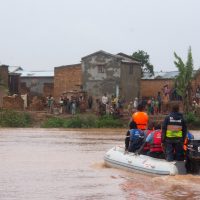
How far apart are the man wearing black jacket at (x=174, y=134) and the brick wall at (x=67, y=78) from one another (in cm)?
4395

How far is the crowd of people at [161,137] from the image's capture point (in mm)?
16094

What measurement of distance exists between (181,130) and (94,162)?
17.5 feet

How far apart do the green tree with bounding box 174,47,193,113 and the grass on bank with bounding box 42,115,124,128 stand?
5887mm

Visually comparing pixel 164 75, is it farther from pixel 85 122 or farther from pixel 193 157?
pixel 193 157

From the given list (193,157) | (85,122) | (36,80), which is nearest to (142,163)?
(193,157)

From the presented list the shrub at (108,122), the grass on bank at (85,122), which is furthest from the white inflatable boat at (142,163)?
the shrub at (108,122)

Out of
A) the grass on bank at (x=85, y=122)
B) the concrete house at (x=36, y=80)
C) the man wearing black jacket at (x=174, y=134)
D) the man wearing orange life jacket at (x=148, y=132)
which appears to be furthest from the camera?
the concrete house at (x=36, y=80)

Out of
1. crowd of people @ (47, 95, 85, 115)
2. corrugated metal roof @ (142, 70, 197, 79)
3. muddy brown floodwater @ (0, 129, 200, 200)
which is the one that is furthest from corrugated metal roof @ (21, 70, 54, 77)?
muddy brown floodwater @ (0, 129, 200, 200)

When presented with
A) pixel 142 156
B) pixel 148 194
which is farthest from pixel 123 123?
pixel 148 194

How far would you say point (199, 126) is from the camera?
45.3m

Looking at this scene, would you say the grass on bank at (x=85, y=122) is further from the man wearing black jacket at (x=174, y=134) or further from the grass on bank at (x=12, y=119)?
the man wearing black jacket at (x=174, y=134)

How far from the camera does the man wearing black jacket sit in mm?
16078

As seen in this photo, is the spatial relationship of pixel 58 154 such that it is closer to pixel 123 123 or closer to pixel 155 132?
pixel 155 132

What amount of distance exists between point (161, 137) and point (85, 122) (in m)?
27.2
